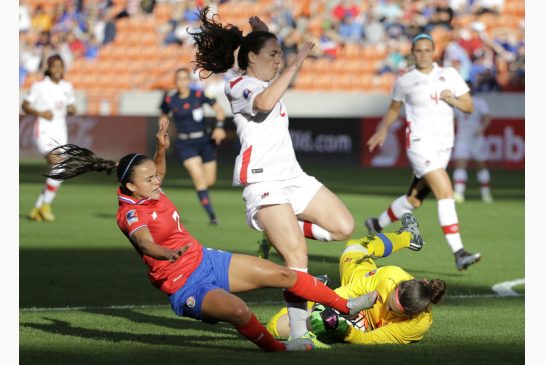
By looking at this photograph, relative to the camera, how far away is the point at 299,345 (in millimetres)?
7543

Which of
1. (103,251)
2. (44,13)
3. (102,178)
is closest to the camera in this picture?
(103,251)

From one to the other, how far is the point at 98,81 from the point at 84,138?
517cm

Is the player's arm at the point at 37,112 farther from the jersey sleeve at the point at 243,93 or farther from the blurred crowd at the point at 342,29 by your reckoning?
the jersey sleeve at the point at 243,93

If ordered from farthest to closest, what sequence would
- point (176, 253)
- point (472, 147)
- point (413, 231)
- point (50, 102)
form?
point (472, 147)
point (50, 102)
point (413, 231)
point (176, 253)

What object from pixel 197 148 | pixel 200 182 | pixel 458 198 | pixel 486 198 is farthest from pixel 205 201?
pixel 486 198

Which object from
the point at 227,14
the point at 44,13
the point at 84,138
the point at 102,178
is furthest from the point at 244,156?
the point at 44,13

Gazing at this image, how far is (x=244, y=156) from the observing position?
804cm

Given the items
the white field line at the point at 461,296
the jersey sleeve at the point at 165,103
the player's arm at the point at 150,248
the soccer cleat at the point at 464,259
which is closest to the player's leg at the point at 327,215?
the player's arm at the point at 150,248

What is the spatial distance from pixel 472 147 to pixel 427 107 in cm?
1008

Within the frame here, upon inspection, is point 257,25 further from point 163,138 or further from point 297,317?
point 297,317

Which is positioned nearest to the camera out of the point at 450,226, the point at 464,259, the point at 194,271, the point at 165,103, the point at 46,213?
the point at 194,271

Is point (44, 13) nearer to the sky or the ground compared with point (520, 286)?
nearer to the sky

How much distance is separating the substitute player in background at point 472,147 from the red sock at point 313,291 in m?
14.0

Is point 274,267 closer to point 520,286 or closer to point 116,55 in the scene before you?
point 520,286
